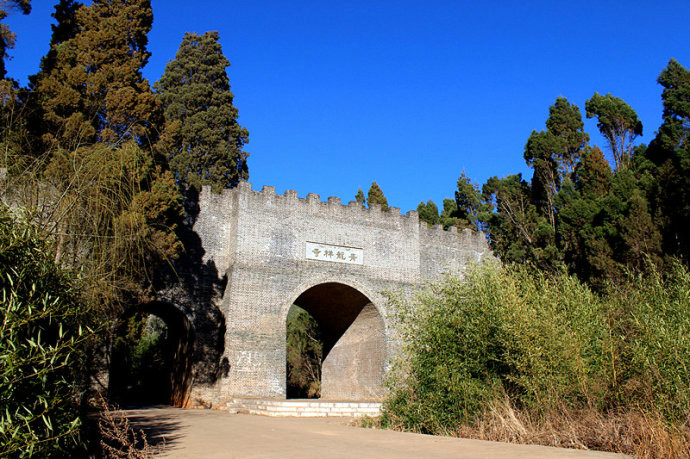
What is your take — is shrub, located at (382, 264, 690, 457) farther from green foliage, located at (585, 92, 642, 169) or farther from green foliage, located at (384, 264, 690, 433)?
green foliage, located at (585, 92, 642, 169)

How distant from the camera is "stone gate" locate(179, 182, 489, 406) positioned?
43.0 ft

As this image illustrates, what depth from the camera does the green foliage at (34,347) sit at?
3.25 m

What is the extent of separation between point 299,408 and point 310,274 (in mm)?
4121

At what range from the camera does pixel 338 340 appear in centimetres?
1684

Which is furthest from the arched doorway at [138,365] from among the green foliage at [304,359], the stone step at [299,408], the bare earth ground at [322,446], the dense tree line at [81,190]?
the bare earth ground at [322,446]

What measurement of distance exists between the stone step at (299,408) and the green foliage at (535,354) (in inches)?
128

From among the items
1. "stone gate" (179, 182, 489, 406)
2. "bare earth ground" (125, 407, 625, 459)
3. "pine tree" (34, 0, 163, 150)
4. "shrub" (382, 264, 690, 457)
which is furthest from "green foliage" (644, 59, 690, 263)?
"pine tree" (34, 0, 163, 150)

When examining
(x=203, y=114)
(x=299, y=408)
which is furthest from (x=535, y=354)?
(x=203, y=114)

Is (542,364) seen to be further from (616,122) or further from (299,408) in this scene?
(616,122)

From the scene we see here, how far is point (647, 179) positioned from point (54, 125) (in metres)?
14.7

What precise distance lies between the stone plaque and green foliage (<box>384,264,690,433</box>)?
642cm

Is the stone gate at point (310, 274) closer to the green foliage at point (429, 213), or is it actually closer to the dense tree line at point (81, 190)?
the dense tree line at point (81, 190)

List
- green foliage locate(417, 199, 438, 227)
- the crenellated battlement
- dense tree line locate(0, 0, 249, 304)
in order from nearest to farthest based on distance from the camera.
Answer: dense tree line locate(0, 0, 249, 304)
the crenellated battlement
green foliage locate(417, 199, 438, 227)

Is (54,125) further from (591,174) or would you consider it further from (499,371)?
(591,174)
